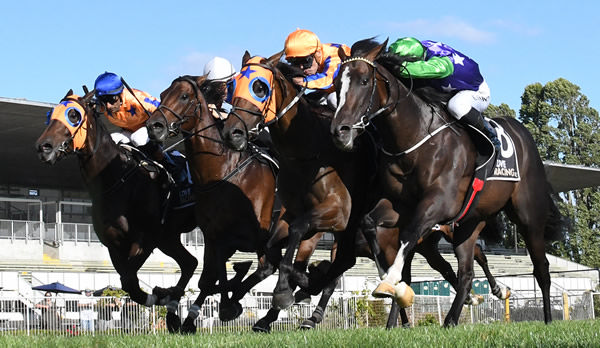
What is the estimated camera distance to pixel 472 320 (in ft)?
60.4

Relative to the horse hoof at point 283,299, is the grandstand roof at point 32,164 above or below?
above

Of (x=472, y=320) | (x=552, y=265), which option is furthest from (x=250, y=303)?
(x=552, y=265)

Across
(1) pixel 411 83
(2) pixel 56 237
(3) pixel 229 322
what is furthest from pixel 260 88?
(2) pixel 56 237

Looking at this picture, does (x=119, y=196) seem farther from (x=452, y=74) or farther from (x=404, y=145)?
(x=452, y=74)

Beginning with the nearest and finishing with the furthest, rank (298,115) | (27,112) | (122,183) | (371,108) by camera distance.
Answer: (371,108) < (298,115) < (122,183) < (27,112)

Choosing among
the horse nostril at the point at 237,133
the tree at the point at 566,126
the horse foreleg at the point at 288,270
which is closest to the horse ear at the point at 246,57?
the horse nostril at the point at 237,133

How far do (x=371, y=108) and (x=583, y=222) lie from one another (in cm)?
4410

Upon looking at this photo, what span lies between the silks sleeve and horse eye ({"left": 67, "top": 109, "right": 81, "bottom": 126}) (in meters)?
3.86

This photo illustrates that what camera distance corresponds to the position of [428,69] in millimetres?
8359

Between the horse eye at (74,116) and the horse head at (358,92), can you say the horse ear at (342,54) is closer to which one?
the horse head at (358,92)

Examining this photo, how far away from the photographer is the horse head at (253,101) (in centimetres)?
774

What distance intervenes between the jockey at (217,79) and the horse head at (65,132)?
1.44 metres

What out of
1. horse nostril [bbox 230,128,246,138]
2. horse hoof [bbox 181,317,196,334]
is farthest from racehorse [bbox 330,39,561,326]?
horse hoof [bbox 181,317,196,334]

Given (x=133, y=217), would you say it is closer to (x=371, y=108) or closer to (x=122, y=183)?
(x=122, y=183)
